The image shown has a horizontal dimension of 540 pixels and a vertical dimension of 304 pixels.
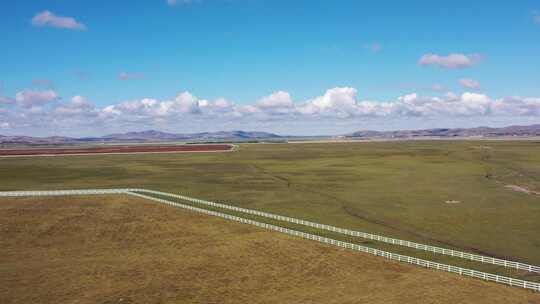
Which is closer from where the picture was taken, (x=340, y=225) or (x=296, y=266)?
(x=296, y=266)

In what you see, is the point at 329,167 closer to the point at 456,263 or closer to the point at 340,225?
the point at 340,225

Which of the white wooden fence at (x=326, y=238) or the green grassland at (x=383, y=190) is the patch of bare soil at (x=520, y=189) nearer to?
the green grassland at (x=383, y=190)

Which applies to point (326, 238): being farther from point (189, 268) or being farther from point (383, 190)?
point (383, 190)

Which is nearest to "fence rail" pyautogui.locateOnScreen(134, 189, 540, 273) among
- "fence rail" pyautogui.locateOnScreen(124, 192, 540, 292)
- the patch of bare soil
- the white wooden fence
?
the white wooden fence

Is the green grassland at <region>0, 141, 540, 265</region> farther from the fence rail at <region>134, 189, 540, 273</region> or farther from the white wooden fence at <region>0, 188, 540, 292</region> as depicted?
the white wooden fence at <region>0, 188, 540, 292</region>

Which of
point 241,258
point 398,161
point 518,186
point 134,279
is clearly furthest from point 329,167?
point 134,279

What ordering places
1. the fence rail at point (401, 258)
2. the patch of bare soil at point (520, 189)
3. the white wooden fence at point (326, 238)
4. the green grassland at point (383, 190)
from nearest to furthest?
the fence rail at point (401, 258) → the white wooden fence at point (326, 238) → the green grassland at point (383, 190) → the patch of bare soil at point (520, 189)

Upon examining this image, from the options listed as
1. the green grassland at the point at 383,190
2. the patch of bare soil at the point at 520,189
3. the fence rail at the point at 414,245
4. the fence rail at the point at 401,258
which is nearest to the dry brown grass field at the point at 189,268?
the fence rail at the point at 401,258
